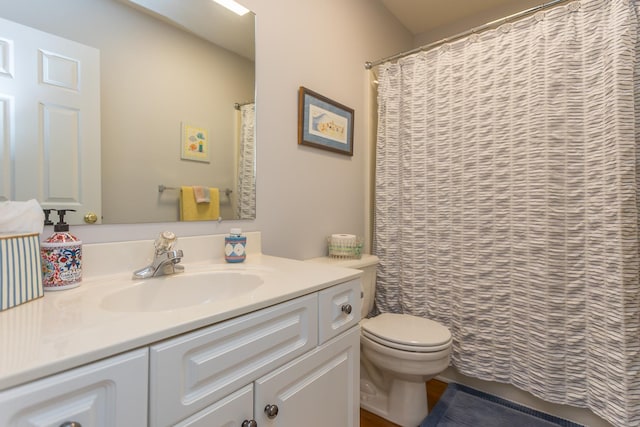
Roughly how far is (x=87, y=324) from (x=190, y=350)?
0.18 metres

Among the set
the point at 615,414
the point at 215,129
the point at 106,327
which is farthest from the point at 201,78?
the point at 615,414

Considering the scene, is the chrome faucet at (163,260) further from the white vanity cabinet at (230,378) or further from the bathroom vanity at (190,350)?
the white vanity cabinet at (230,378)

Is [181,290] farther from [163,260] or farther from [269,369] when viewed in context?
[269,369]

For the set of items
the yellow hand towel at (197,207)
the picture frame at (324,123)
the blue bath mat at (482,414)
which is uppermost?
the picture frame at (324,123)

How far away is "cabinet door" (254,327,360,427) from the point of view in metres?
0.71

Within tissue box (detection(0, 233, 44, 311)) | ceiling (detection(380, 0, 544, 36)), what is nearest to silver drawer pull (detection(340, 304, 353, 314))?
tissue box (detection(0, 233, 44, 311))

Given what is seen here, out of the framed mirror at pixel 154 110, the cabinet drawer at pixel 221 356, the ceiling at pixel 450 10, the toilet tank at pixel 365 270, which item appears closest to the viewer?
the cabinet drawer at pixel 221 356

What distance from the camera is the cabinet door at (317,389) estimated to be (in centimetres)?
71

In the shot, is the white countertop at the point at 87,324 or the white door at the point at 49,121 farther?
the white door at the point at 49,121

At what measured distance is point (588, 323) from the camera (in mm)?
1303

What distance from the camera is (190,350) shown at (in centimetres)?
56

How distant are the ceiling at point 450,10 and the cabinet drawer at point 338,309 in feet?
6.81

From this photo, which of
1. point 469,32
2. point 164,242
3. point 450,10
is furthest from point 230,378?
point 450,10

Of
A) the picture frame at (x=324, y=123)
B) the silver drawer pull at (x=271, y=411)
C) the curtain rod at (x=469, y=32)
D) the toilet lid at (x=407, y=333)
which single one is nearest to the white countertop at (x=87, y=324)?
the silver drawer pull at (x=271, y=411)
